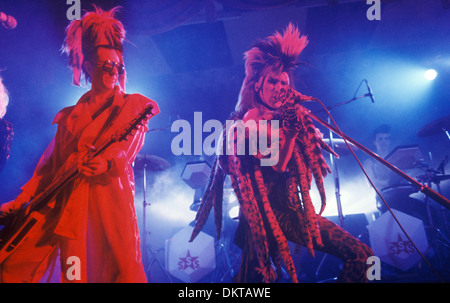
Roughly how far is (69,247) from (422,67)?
21.9 feet

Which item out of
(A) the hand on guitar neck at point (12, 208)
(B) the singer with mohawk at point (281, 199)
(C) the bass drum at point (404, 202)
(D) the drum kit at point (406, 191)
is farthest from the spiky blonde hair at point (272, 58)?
(C) the bass drum at point (404, 202)

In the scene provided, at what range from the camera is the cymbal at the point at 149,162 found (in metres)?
4.25

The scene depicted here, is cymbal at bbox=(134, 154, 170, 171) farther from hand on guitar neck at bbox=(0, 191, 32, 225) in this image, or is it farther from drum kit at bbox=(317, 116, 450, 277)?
drum kit at bbox=(317, 116, 450, 277)

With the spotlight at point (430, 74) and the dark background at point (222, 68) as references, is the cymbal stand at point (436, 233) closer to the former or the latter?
the dark background at point (222, 68)

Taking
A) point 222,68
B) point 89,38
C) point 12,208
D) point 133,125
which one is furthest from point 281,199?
point 222,68

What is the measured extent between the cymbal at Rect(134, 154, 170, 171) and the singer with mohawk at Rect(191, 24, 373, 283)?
2282mm

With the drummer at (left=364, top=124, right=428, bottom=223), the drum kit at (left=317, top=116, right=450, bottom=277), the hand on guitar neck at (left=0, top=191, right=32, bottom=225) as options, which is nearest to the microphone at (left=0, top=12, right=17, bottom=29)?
the hand on guitar neck at (left=0, top=191, right=32, bottom=225)

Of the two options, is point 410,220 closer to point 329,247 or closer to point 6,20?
point 329,247

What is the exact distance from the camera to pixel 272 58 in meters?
2.50

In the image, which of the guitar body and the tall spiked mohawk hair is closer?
the guitar body

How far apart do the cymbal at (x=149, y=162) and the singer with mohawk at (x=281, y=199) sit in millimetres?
2282

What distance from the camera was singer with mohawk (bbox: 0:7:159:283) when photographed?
1730 millimetres

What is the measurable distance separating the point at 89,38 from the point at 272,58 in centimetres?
170
